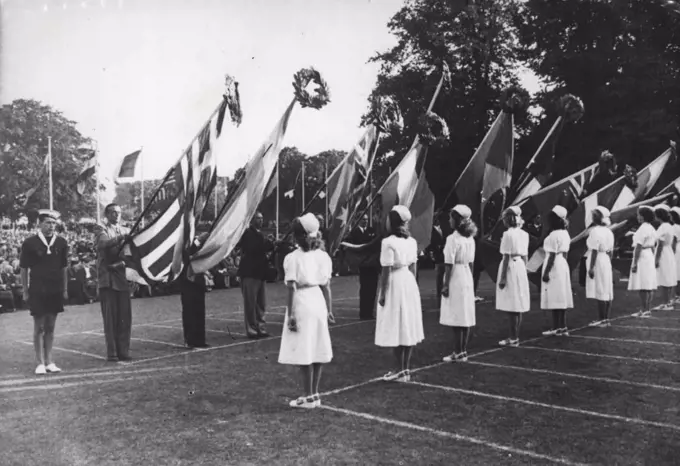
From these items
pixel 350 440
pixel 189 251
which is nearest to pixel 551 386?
pixel 350 440

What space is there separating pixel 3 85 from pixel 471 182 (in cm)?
905

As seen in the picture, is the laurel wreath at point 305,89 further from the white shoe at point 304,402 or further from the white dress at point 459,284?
the white shoe at point 304,402

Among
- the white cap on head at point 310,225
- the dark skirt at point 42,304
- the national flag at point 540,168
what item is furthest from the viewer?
the national flag at point 540,168

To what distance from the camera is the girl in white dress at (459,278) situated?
9.03m

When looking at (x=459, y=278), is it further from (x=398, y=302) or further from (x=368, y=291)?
(x=368, y=291)

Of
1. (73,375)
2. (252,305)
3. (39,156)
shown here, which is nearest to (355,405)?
(73,375)

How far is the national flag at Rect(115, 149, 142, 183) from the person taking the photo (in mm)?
14242

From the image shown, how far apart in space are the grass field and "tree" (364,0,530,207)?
350 inches

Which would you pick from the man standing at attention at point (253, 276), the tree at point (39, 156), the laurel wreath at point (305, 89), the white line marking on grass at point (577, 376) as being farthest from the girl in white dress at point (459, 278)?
the tree at point (39, 156)

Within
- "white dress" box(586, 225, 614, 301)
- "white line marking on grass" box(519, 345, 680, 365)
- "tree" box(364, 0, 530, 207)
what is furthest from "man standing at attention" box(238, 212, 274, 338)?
"tree" box(364, 0, 530, 207)

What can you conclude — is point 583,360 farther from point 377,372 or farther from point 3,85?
point 3,85

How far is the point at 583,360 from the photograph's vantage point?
30.2 feet

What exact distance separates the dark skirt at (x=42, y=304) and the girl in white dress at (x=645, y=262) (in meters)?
11.3

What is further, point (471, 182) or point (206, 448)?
point (471, 182)
